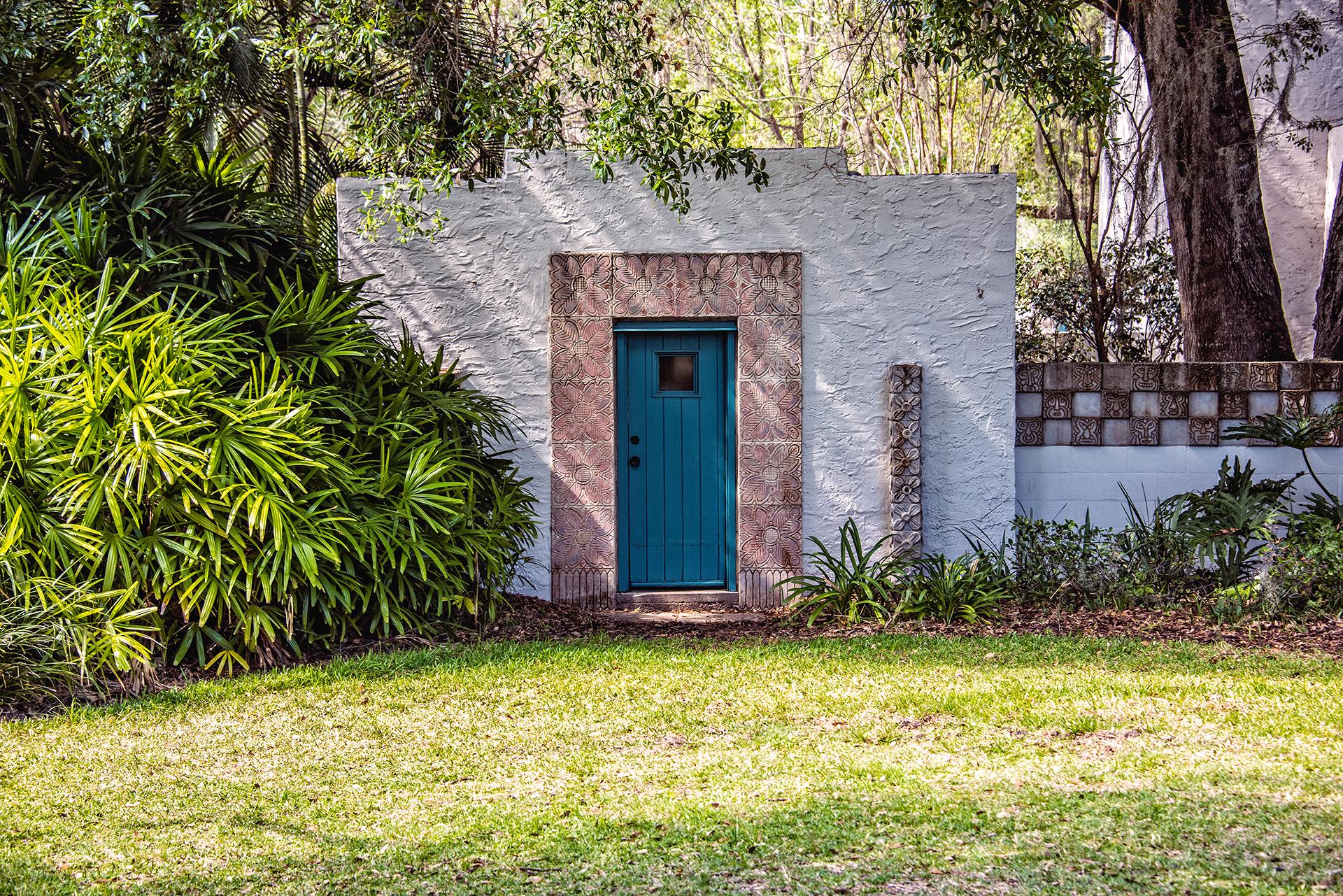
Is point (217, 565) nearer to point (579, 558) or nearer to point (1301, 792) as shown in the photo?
point (579, 558)

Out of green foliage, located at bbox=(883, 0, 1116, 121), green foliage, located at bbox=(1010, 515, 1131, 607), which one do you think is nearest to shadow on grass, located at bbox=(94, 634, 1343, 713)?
green foliage, located at bbox=(1010, 515, 1131, 607)

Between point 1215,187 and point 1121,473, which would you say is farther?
point 1215,187

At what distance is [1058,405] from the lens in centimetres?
847

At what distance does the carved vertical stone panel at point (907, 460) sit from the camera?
26.7 feet

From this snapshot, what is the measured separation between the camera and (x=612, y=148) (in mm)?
6992

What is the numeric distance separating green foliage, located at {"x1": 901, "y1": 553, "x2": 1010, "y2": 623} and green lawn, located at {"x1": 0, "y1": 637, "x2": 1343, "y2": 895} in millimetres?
864

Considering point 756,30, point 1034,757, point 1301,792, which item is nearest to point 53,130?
point 1034,757

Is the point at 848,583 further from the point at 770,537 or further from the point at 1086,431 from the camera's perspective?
the point at 1086,431

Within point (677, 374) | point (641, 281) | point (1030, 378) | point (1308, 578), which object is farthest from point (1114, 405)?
point (641, 281)

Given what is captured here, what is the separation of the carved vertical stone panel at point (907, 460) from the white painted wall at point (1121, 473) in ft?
2.88

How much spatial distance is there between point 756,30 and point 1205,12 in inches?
307

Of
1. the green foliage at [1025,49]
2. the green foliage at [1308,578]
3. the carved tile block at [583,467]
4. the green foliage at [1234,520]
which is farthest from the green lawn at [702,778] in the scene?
the green foliage at [1025,49]

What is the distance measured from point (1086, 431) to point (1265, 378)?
1323 mm

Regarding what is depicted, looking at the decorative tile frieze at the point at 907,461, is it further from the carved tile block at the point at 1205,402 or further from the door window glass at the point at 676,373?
the carved tile block at the point at 1205,402
